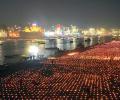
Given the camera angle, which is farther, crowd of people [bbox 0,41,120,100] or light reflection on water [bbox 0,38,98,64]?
light reflection on water [bbox 0,38,98,64]

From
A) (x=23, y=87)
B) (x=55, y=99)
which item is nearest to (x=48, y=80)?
(x=23, y=87)

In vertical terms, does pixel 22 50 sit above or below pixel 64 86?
below

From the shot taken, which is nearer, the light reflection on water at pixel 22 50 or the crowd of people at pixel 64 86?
the crowd of people at pixel 64 86

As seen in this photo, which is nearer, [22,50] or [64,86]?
[64,86]

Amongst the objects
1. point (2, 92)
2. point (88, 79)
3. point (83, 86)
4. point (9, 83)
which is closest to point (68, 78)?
point (88, 79)

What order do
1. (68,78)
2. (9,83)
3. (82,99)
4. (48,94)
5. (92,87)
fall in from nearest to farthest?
(82,99) < (48,94) < (92,87) < (9,83) < (68,78)

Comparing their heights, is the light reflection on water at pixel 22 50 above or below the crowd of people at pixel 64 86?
below

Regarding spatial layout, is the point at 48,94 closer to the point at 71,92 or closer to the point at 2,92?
the point at 71,92

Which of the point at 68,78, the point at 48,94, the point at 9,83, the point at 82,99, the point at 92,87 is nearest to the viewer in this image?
the point at 82,99

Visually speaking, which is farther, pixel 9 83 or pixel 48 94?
pixel 9 83

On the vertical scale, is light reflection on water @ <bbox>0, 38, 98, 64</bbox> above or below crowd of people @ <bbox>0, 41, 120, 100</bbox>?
below
